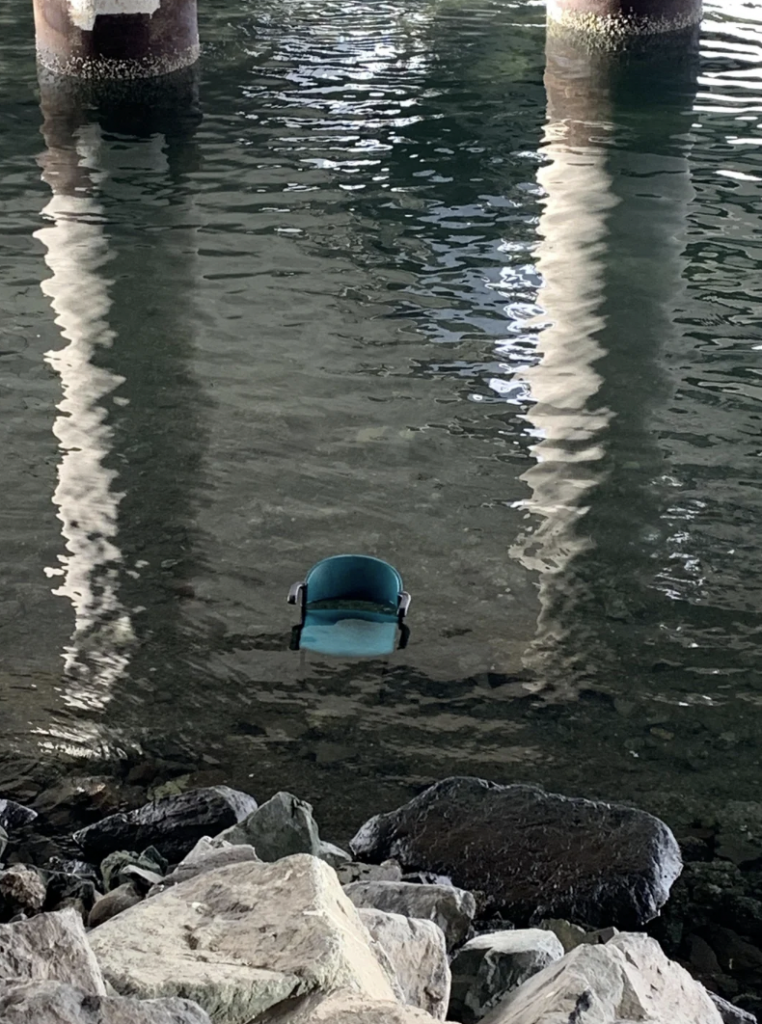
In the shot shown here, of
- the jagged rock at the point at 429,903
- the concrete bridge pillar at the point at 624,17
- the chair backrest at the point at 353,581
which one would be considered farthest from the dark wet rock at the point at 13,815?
the concrete bridge pillar at the point at 624,17

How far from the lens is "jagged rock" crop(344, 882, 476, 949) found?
14.9ft

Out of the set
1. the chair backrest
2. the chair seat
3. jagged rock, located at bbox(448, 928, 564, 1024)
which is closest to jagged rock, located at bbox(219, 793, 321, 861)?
jagged rock, located at bbox(448, 928, 564, 1024)

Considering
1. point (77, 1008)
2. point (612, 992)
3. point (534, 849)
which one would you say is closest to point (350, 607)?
point (534, 849)

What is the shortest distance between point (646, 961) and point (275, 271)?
868 centimetres

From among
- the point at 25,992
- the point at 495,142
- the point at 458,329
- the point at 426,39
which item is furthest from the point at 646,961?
the point at 426,39

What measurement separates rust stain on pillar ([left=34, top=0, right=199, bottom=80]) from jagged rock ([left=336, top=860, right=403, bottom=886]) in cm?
1521

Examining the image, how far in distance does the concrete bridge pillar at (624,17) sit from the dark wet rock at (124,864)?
18466 mm

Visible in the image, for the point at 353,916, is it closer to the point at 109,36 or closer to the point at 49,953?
the point at 49,953

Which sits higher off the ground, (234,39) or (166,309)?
(234,39)

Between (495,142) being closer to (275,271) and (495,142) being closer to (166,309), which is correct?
(275,271)

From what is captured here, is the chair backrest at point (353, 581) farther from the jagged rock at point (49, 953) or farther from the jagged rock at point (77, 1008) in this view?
the jagged rock at point (77, 1008)

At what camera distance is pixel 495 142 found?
15859 millimetres

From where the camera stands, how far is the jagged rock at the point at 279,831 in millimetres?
4965

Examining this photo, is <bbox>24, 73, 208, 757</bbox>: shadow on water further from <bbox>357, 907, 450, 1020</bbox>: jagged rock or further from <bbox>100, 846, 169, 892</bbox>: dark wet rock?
<bbox>357, 907, 450, 1020</bbox>: jagged rock
